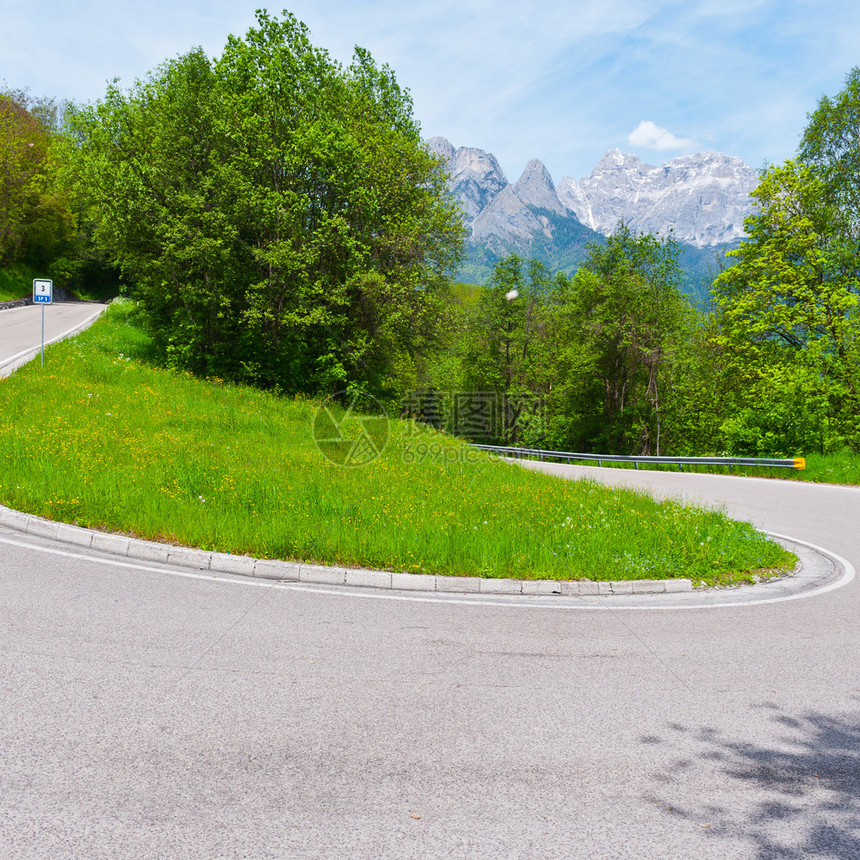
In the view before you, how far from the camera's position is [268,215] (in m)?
20.2

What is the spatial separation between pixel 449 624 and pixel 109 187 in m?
22.8

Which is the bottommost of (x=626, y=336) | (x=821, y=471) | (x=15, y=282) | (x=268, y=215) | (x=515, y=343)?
(x=821, y=471)

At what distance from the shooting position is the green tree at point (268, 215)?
2062 centimetres

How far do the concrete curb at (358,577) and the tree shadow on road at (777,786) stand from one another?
2730 millimetres

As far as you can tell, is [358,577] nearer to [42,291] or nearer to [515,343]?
[42,291]

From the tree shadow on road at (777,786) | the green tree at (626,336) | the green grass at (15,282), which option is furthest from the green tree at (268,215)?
the green grass at (15,282)

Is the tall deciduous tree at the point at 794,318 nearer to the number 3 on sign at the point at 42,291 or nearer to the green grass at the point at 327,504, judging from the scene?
the green grass at the point at 327,504

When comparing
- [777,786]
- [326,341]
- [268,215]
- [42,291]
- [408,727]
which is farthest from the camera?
[326,341]

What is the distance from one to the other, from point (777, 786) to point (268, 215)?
21188 mm

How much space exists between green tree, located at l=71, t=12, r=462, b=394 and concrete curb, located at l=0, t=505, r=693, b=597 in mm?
14652

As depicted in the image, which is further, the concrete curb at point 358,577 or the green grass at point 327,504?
the green grass at point 327,504

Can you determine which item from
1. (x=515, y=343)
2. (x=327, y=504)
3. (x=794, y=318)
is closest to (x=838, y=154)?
(x=794, y=318)

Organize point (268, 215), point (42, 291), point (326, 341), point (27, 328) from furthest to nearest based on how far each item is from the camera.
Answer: point (27, 328) → point (326, 341) → point (268, 215) → point (42, 291)

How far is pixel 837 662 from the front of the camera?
496cm
